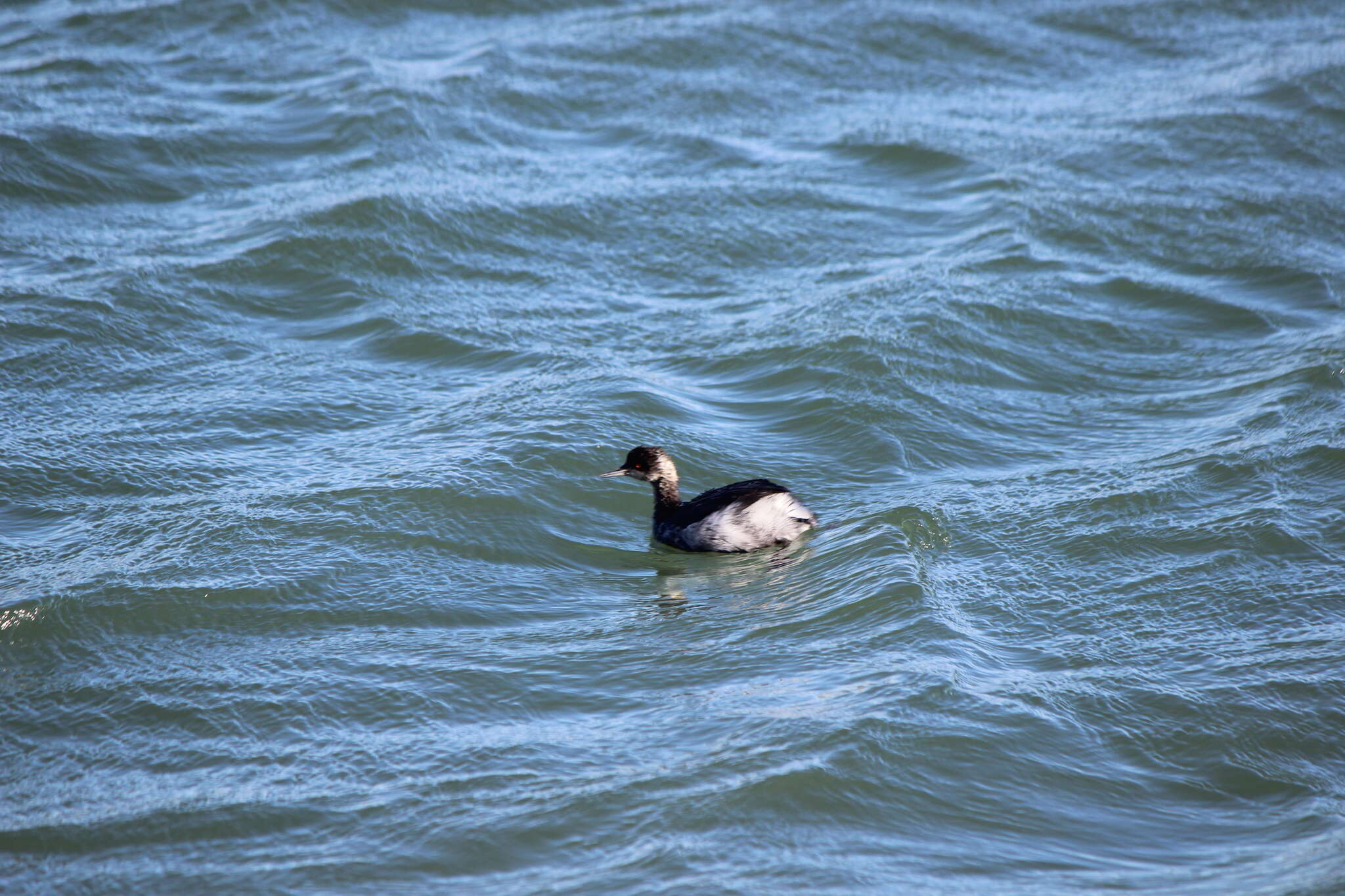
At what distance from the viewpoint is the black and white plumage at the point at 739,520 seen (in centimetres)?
686

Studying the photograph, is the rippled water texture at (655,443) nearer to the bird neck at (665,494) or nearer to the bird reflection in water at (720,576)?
the bird reflection in water at (720,576)

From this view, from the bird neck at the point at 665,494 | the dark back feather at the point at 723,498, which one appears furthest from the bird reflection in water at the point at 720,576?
the bird neck at the point at 665,494

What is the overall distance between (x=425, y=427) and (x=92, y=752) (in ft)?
11.0

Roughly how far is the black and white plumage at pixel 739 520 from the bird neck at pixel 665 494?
140 mm

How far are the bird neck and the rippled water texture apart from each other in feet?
0.81

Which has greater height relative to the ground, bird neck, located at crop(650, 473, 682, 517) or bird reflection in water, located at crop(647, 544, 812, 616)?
bird neck, located at crop(650, 473, 682, 517)

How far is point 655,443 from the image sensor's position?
8.09 m

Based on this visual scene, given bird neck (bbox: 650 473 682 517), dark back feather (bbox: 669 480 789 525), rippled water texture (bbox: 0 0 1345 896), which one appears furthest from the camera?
bird neck (bbox: 650 473 682 517)

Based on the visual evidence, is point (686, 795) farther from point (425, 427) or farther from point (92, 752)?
point (425, 427)

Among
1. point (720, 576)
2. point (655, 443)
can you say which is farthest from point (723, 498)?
point (655, 443)

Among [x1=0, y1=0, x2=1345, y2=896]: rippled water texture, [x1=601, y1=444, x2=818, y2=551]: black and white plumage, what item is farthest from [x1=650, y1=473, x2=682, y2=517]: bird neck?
[x1=0, y1=0, x2=1345, y2=896]: rippled water texture

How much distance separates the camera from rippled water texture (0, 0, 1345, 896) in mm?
4848

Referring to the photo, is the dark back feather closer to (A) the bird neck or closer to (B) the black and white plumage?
(B) the black and white plumage

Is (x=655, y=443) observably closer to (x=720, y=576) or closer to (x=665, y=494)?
(x=665, y=494)
